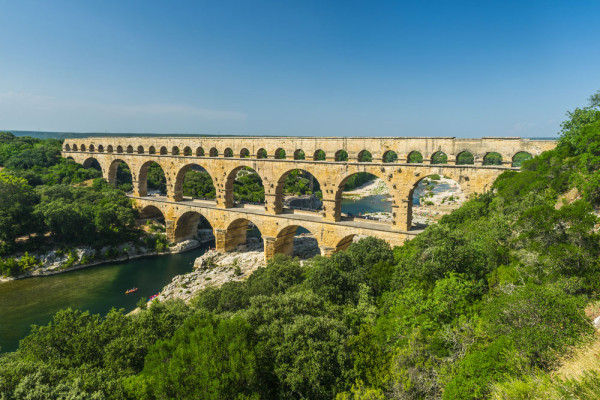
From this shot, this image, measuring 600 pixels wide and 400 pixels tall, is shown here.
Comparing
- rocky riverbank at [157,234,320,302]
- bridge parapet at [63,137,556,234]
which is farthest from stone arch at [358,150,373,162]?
rocky riverbank at [157,234,320,302]

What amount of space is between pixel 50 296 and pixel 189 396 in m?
21.4

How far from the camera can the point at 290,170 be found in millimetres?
26125

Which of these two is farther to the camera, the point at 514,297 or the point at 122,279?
the point at 122,279

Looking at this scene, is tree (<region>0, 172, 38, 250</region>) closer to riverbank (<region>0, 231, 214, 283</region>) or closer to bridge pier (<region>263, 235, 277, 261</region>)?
riverbank (<region>0, 231, 214, 283</region>)

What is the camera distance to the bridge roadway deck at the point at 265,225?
77.9 ft

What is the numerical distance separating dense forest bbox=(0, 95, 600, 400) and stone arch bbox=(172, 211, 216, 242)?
69.0 ft

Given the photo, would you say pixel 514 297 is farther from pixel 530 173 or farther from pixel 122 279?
pixel 122 279

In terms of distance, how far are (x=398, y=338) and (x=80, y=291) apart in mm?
23815

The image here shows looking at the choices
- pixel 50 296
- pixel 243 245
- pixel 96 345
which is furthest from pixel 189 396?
pixel 243 245

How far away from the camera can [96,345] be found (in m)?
10.6

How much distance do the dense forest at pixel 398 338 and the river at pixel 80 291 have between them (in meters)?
12.0

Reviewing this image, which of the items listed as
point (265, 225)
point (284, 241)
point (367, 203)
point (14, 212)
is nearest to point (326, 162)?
point (265, 225)

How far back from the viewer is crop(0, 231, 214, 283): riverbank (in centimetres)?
2635

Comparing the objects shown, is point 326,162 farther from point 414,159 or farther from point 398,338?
point 414,159
